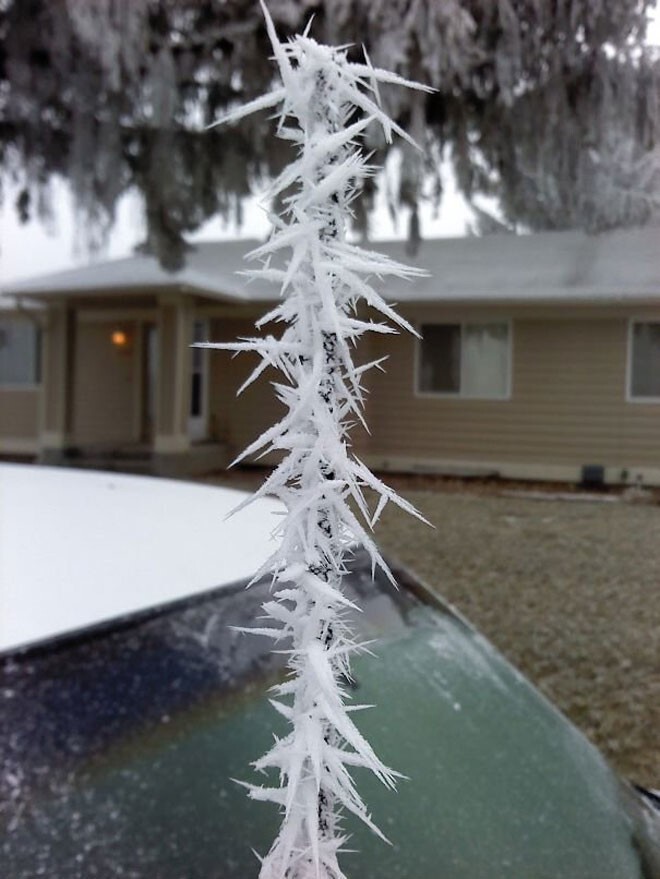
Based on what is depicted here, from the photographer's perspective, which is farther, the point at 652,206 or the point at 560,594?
the point at 560,594

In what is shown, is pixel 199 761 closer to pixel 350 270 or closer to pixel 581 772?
pixel 581 772

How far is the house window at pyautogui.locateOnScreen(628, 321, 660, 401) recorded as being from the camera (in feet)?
14.5

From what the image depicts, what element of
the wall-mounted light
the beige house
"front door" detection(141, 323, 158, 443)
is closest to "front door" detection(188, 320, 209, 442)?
the beige house

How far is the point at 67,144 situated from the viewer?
430 centimetres

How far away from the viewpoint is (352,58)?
1.72 m

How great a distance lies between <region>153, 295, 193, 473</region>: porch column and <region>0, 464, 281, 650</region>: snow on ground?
5950mm

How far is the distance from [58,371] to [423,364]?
18.4ft

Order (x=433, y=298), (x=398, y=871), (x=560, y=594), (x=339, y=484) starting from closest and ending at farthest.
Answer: (x=339, y=484) → (x=398, y=871) → (x=560, y=594) → (x=433, y=298)

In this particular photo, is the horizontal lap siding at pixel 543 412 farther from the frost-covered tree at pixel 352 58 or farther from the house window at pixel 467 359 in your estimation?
the frost-covered tree at pixel 352 58

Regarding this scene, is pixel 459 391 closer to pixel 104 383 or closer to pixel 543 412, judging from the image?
pixel 543 412

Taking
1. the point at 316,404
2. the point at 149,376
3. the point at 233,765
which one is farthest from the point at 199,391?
the point at 316,404

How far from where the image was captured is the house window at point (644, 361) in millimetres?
4434

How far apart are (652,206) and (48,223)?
2951 millimetres

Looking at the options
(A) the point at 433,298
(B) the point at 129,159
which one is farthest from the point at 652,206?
(A) the point at 433,298
